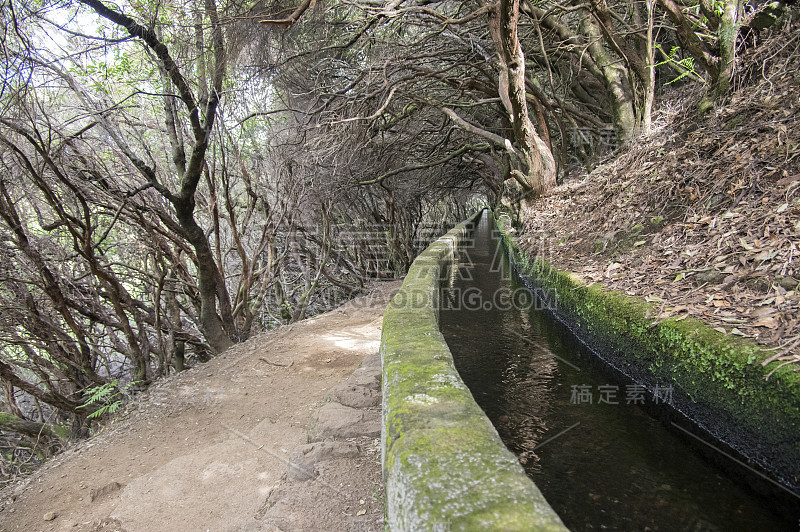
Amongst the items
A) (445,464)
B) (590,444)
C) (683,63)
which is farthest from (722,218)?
(683,63)

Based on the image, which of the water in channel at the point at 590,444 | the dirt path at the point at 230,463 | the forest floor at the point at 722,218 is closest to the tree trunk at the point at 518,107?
the forest floor at the point at 722,218

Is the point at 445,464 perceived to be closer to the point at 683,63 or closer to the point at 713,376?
the point at 713,376

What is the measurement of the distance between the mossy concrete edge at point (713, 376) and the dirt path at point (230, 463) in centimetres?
209

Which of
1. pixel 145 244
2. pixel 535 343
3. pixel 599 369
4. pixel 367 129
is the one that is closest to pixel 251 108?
pixel 367 129

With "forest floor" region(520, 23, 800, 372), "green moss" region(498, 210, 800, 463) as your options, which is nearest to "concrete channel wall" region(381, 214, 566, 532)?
"green moss" region(498, 210, 800, 463)

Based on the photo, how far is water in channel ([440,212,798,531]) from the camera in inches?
85.8

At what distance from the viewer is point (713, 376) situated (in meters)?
2.57

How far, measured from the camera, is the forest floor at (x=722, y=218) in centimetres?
265

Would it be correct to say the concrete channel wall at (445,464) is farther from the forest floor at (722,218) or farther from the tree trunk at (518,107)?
the tree trunk at (518,107)

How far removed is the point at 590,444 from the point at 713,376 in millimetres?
845

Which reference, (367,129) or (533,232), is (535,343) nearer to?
(533,232)

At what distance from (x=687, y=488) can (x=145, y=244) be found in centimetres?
755

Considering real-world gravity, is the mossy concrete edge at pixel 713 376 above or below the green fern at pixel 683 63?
below

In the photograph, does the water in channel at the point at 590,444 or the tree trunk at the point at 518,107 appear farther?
the tree trunk at the point at 518,107
